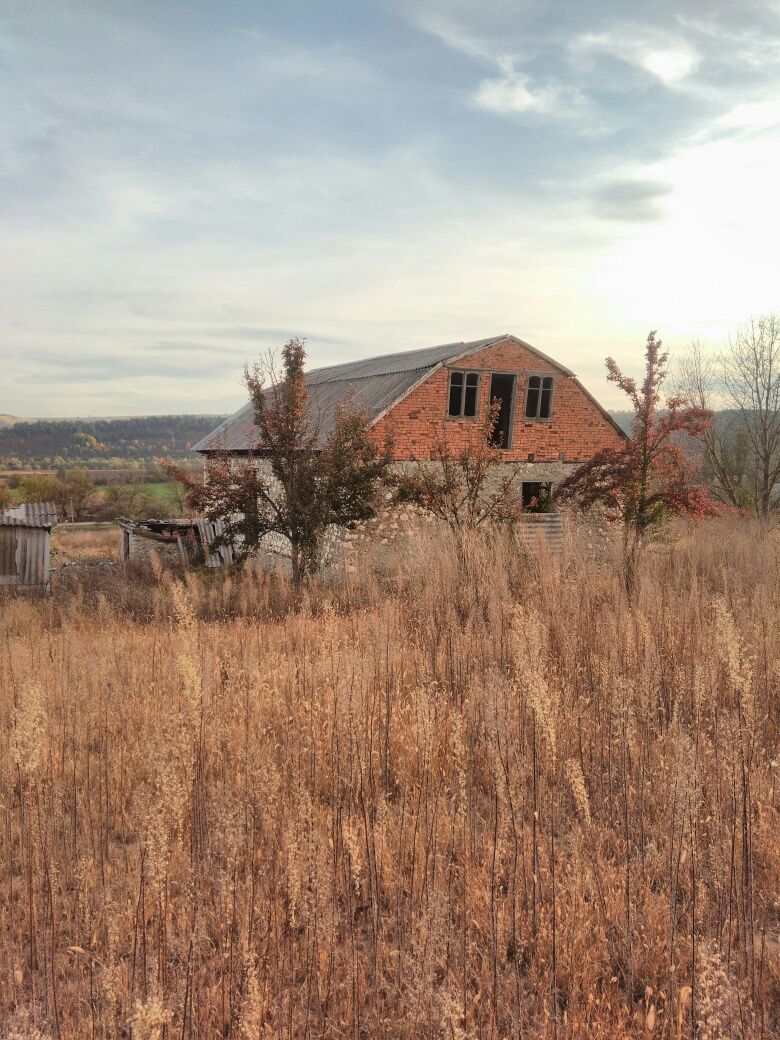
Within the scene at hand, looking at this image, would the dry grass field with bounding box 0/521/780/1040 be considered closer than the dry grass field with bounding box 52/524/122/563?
Yes

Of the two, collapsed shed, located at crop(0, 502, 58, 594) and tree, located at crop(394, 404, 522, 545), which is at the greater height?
tree, located at crop(394, 404, 522, 545)

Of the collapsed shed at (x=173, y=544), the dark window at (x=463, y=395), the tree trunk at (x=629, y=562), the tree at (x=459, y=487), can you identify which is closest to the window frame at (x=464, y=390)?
the dark window at (x=463, y=395)

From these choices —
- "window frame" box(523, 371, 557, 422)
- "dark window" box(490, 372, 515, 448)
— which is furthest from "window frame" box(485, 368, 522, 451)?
"window frame" box(523, 371, 557, 422)

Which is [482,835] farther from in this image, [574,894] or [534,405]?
[534,405]

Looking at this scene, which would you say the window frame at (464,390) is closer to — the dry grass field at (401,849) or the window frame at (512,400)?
the window frame at (512,400)

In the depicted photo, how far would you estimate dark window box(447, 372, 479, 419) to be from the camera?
18.3 meters

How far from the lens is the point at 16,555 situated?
1745 cm

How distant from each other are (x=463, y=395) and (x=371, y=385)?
2.83 metres

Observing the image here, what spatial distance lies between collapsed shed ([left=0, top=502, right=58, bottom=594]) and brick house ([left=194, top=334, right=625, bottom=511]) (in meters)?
5.29

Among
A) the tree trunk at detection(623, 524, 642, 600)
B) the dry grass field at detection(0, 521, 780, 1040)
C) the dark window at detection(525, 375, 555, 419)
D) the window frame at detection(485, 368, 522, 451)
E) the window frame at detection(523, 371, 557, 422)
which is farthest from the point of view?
the dark window at detection(525, 375, 555, 419)

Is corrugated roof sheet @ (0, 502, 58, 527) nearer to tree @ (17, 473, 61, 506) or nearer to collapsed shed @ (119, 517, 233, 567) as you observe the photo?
collapsed shed @ (119, 517, 233, 567)

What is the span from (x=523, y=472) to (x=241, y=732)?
16107 mm

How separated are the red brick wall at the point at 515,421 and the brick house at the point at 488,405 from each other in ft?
0.08

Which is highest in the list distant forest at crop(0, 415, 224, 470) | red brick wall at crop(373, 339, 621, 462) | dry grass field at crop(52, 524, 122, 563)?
distant forest at crop(0, 415, 224, 470)
